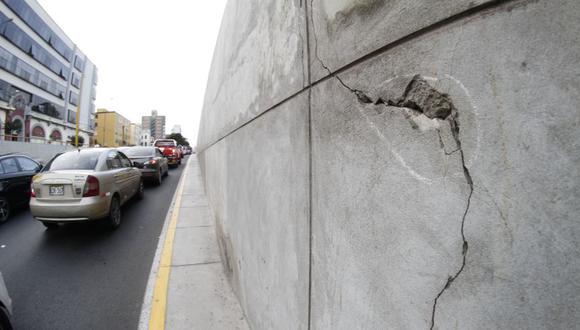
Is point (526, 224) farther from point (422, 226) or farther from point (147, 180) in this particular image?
point (147, 180)

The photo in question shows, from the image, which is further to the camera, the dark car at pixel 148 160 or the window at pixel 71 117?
the window at pixel 71 117

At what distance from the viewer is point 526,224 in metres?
0.68

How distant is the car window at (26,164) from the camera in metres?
7.64

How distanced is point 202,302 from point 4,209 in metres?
6.43

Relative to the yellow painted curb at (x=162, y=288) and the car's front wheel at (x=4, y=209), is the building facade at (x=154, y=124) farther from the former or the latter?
the yellow painted curb at (x=162, y=288)

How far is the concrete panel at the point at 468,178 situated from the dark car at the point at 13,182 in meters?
8.64

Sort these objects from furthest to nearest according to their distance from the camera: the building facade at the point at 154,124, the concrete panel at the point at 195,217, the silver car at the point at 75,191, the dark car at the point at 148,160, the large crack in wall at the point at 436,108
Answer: the building facade at the point at 154,124, the dark car at the point at 148,160, the concrete panel at the point at 195,217, the silver car at the point at 75,191, the large crack in wall at the point at 436,108

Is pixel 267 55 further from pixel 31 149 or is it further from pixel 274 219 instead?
pixel 31 149

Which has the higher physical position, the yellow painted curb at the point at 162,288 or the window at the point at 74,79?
the window at the point at 74,79

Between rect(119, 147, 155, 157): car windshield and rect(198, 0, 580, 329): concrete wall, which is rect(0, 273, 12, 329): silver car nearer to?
rect(198, 0, 580, 329): concrete wall

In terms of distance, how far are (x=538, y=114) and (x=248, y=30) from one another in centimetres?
306

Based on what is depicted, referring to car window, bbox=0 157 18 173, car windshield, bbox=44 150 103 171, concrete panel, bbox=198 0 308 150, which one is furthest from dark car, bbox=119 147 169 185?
concrete panel, bbox=198 0 308 150

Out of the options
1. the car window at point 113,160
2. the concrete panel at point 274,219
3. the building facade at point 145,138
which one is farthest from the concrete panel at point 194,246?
the building facade at point 145,138

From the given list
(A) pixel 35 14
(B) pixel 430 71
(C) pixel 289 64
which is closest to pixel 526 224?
(B) pixel 430 71
